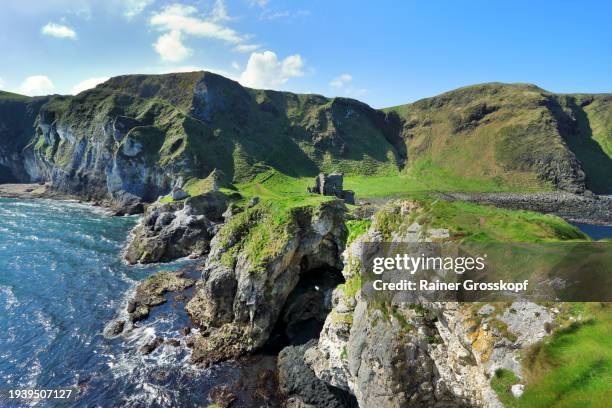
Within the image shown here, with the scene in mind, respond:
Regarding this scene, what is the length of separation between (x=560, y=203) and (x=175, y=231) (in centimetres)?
11534

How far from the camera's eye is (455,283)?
15852 millimetres

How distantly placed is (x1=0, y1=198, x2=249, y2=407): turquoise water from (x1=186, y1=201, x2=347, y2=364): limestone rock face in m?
2.61

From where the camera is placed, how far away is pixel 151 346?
1325 inches

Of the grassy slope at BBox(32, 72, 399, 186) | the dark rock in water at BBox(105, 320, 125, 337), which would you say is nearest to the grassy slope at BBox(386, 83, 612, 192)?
the grassy slope at BBox(32, 72, 399, 186)

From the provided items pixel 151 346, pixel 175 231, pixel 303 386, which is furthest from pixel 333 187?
pixel 303 386

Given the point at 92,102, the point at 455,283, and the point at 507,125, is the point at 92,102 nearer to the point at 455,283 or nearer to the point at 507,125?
the point at 455,283

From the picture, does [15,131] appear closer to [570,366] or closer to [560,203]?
[570,366]

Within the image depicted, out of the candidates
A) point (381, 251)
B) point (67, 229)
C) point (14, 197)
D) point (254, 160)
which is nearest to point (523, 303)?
point (381, 251)

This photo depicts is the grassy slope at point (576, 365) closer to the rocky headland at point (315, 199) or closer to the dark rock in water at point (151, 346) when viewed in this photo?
the rocky headland at point (315, 199)

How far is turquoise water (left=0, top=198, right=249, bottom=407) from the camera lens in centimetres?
2853

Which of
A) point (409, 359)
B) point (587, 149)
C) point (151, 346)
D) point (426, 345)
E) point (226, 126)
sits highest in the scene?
point (226, 126)

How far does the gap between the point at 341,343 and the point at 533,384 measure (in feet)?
43.0

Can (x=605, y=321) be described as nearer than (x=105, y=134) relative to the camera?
Yes

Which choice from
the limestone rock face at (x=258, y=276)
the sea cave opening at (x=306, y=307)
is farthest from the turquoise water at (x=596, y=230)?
the limestone rock face at (x=258, y=276)
